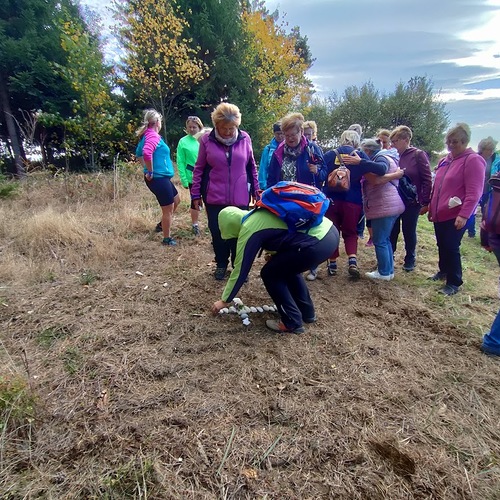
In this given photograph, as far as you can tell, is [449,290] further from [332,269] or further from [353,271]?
[332,269]

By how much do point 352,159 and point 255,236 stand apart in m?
1.80

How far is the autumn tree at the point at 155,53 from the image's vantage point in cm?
1008

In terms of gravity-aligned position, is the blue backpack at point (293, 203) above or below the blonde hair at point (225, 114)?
below

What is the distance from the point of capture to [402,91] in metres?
20.7

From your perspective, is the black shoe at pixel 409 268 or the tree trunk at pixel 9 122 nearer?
the black shoe at pixel 409 268

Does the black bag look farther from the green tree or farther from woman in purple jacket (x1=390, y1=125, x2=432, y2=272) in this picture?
the green tree

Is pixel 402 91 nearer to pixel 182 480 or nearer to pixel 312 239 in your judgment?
pixel 312 239

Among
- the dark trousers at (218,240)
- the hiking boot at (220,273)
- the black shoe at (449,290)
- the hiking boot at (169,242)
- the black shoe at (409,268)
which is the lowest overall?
the black shoe at (449,290)

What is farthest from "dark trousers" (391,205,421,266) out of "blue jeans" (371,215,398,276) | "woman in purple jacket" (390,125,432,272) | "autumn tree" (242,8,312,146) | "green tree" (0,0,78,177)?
"green tree" (0,0,78,177)

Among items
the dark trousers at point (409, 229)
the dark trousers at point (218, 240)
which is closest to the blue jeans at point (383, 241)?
the dark trousers at point (409, 229)

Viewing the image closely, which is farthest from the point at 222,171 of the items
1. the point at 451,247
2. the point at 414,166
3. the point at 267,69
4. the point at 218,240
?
the point at 267,69

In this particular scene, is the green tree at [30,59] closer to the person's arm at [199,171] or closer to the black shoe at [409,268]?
the person's arm at [199,171]

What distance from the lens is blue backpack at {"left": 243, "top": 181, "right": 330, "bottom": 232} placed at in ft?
7.44

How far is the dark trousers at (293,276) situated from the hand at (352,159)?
3.89 ft
